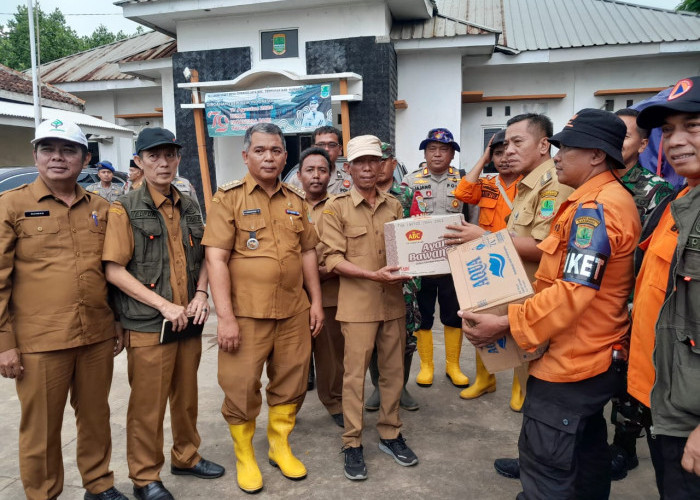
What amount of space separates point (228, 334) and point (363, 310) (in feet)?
2.60

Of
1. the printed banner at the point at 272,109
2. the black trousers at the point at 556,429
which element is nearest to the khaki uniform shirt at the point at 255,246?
the black trousers at the point at 556,429

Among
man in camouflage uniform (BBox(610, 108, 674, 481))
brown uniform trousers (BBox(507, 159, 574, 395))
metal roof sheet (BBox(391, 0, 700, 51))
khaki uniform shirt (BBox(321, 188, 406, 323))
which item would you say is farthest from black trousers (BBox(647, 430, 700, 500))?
metal roof sheet (BBox(391, 0, 700, 51))

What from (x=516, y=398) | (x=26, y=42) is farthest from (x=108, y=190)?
(x=26, y=42)

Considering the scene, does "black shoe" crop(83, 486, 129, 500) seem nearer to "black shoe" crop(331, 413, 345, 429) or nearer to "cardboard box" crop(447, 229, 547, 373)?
"black shoe" crop(331, 413, 345, 429)

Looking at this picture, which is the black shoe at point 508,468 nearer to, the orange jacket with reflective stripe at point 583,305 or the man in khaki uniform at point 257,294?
the orange jacket with reflective stripe at point 583,305

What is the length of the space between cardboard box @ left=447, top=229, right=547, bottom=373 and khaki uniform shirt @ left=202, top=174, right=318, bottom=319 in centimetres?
95

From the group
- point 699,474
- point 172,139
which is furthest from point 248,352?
point 699,474

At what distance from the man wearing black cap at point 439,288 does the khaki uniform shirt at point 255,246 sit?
1.57 m

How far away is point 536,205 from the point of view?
2.67 metres

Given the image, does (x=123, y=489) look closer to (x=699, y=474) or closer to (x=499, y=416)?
(x=499, y=416)

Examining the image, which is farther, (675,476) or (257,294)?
(257,294)

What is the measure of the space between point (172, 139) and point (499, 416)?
280cm

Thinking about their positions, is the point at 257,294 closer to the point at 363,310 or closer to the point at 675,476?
the point at 363,310

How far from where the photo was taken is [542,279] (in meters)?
2.04
